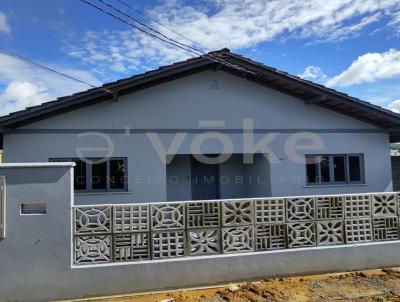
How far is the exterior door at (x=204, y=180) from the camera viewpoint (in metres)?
13.1

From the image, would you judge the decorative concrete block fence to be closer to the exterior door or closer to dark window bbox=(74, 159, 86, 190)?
dark window bbox=(74, 159, 86, 190)

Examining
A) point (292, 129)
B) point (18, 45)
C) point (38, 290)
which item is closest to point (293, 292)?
point (38, 290)

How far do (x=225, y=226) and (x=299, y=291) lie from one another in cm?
165

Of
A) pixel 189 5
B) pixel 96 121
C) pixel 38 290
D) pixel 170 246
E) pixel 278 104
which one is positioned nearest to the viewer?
pixel 38 290

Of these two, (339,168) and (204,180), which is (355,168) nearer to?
(339,168)

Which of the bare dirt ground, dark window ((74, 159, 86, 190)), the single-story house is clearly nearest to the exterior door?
the single-story house

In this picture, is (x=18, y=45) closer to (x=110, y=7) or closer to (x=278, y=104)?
(x=110, y=7)

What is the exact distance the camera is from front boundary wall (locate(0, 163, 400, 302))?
5691 millimetres

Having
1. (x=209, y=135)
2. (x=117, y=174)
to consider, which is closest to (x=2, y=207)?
(x=117, y=174)

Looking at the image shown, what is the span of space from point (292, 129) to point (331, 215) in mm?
5360

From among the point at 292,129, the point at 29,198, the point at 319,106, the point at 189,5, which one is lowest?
the point at 29,198

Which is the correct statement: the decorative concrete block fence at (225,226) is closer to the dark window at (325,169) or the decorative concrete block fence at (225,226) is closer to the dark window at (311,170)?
the dark window at (311,170)

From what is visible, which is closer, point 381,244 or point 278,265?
point 278,265

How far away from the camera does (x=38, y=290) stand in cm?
565
